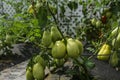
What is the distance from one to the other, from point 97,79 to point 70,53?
739mm

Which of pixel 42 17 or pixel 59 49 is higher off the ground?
pixel 42 17

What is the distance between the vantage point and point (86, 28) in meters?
3.89

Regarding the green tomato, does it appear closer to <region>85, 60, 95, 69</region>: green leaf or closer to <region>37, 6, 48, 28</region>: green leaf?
<region>37, 6, 48, 28</region>: green leaf

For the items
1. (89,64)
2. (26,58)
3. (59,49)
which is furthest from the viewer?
(26,58)

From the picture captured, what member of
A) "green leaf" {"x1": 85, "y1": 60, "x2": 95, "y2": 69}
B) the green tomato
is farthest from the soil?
the green tomato

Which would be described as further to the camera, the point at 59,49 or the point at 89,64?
the point at 89,64

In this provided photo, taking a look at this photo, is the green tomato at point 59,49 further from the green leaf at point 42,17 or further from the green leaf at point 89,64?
the green leaf at point 89,64

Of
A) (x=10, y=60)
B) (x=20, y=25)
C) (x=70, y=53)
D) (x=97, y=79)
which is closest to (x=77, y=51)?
(x=70, y=53)

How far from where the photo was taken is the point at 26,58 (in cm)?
421

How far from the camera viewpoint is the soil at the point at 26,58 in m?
2.37

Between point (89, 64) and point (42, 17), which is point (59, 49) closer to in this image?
point (42, 17)

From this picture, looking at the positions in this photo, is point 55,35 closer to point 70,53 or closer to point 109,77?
point 70,53

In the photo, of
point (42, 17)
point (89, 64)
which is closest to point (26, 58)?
point (89, 64)

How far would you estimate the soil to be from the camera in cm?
237
